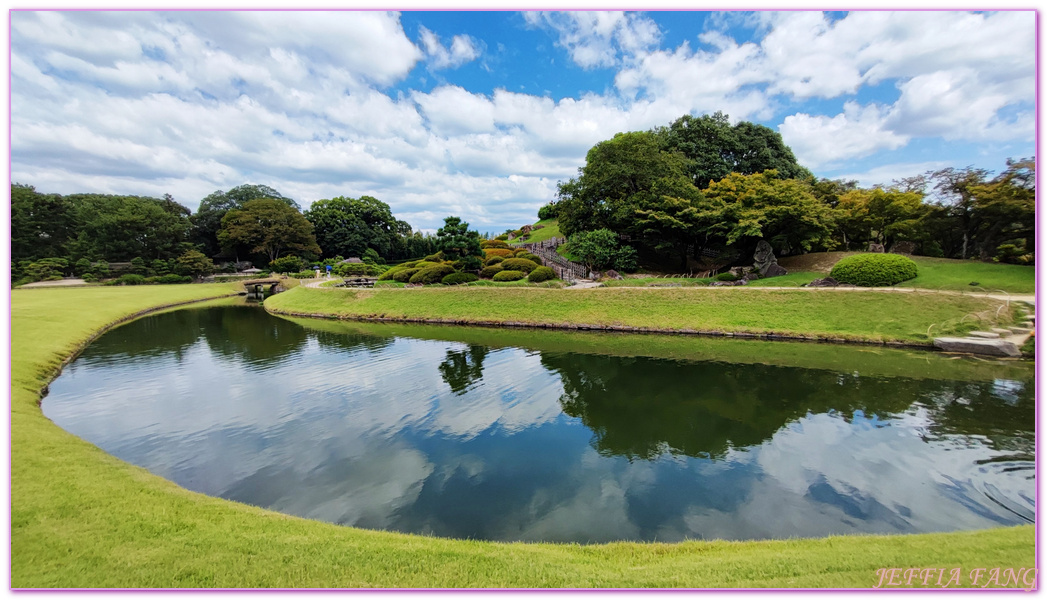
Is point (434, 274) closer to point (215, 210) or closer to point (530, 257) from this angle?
point (530, 257)

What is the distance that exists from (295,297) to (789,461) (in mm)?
35760

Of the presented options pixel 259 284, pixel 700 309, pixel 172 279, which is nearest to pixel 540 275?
pixel 700 309

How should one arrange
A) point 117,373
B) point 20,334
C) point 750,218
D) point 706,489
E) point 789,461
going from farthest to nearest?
point 750,218 < point 20,334 < point 117,373 < point 789,461 < point 706,489

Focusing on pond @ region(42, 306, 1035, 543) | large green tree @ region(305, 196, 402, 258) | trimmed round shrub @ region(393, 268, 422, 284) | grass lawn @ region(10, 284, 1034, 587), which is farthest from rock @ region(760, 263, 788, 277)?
large green tree @ region(305, 196, 402, 258)

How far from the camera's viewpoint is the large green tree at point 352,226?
60.7m

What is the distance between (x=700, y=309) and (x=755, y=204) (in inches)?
486

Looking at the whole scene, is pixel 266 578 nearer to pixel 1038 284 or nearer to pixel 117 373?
pixel 1038 284

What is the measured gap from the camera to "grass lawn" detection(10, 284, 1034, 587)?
391 cm

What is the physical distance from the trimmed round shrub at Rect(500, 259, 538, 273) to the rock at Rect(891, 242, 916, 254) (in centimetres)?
2706

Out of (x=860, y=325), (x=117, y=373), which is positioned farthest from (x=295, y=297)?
(x=860, y=325)

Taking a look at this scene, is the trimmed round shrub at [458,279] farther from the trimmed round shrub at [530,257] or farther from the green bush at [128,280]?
the green bush at [128,280]

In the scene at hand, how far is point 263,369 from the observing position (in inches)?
593

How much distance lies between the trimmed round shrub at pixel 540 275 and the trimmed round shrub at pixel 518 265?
8.76 ft

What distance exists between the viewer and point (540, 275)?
30359 mm
